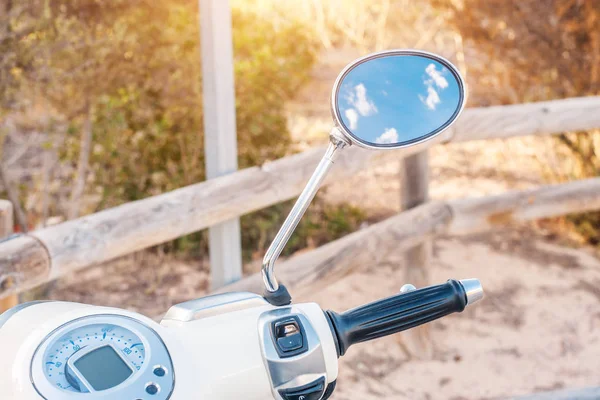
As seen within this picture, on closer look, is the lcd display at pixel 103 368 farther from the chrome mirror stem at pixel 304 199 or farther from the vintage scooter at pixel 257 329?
the chrome mirror stem at pixel 304 199

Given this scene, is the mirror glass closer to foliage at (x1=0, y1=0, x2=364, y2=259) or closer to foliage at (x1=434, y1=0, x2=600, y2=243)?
foliage at (x1=0, y1=0, x2=364, y2=259)

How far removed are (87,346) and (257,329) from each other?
0.73 feet

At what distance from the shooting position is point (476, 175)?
238 inches

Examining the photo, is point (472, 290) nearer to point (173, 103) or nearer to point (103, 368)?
point (103, 368)

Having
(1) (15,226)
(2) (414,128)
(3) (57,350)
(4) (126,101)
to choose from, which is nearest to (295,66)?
(4) (126,101)

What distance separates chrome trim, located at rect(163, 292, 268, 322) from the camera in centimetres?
100

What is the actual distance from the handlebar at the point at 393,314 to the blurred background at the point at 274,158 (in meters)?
2.21

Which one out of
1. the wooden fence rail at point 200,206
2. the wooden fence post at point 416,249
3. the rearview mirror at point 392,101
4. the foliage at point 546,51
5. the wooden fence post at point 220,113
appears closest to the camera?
the rearview mirror at point 392,101

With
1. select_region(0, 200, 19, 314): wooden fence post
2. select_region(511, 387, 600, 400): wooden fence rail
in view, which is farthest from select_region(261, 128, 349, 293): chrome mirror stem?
select_region(0, 200, 19, 314): wooden fence post

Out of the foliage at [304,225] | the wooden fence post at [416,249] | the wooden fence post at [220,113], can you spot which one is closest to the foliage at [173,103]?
the foliage at [304,225]

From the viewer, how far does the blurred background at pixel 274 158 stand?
3.37m

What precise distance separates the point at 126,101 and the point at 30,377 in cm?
327

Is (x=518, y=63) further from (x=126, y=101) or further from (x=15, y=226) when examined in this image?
(x=15, y=226)

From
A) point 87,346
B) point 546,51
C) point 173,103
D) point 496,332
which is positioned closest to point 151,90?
point 173,103
